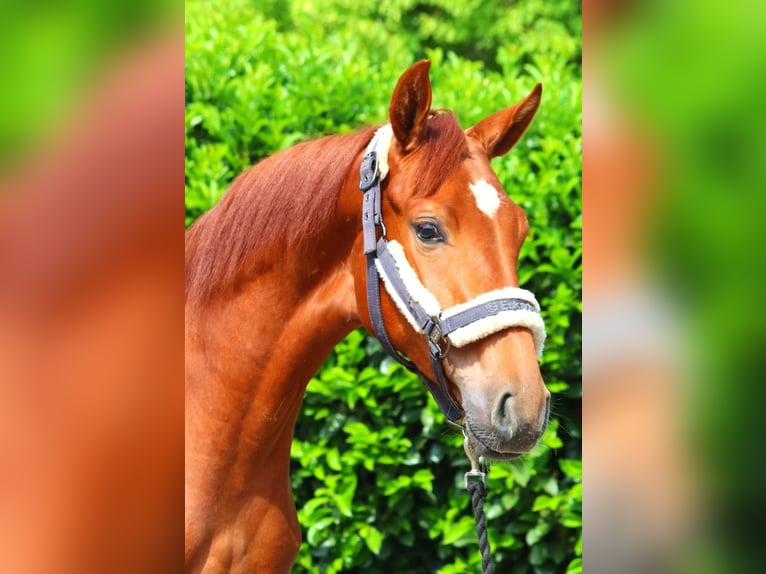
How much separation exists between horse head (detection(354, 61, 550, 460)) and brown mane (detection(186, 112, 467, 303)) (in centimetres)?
9

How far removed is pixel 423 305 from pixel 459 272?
0.11 meters

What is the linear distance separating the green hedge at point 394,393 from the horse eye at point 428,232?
4.72ft

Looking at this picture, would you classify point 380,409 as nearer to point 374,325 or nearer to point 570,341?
point 570,341

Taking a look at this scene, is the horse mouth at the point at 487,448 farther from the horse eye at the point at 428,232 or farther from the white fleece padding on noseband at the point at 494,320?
the horse eye at the point at 428,232

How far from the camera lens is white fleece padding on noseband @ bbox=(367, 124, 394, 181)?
2.06 metres
